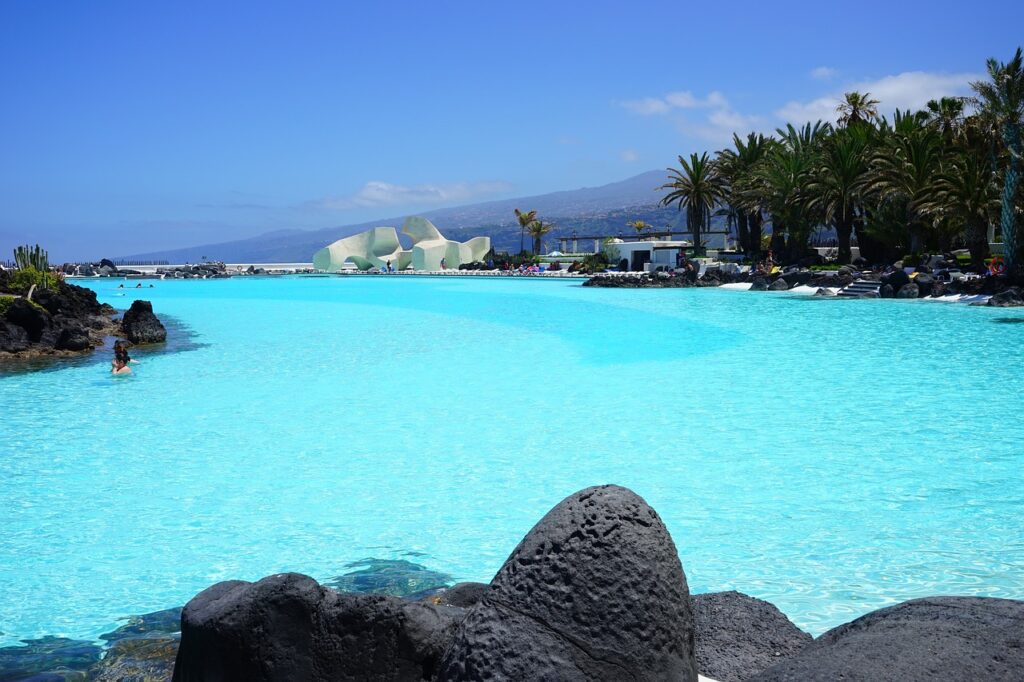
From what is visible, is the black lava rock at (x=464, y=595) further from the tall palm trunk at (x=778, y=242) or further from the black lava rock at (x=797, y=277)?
the tall palm trunk at (x=778, y=242)

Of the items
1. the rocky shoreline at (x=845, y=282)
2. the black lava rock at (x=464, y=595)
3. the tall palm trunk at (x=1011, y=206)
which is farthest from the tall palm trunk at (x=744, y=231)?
the black lava rock at (x=464, y=595)

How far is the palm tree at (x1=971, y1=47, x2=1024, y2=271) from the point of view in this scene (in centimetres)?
2914

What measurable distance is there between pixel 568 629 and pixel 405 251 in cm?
8127

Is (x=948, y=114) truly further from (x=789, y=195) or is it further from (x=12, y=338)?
(x=12, y=338)

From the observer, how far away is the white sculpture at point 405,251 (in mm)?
78125

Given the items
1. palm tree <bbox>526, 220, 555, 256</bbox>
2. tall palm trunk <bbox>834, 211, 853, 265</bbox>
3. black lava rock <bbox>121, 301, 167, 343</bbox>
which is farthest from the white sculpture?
black lava rock <bbox>121, 301, 167, 343</bbox>

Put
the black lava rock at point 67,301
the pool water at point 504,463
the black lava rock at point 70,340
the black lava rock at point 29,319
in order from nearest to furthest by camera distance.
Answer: the pool water at point 504,463
the black lava rock at point 70,340
the black lava rock at point 29,319
the black lava rock at point 67,301

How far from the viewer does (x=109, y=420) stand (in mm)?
12273

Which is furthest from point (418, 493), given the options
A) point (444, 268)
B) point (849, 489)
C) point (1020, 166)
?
point (444, 268)

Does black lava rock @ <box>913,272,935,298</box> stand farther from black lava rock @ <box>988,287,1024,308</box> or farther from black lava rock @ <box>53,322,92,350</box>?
black lava rock @ <box>53,322,92,350</box>

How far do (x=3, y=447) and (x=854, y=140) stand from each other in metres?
42.6

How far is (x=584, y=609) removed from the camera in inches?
107

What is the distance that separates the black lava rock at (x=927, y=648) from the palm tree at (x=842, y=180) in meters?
42.6

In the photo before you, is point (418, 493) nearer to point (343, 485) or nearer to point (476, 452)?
point (343, 485)
